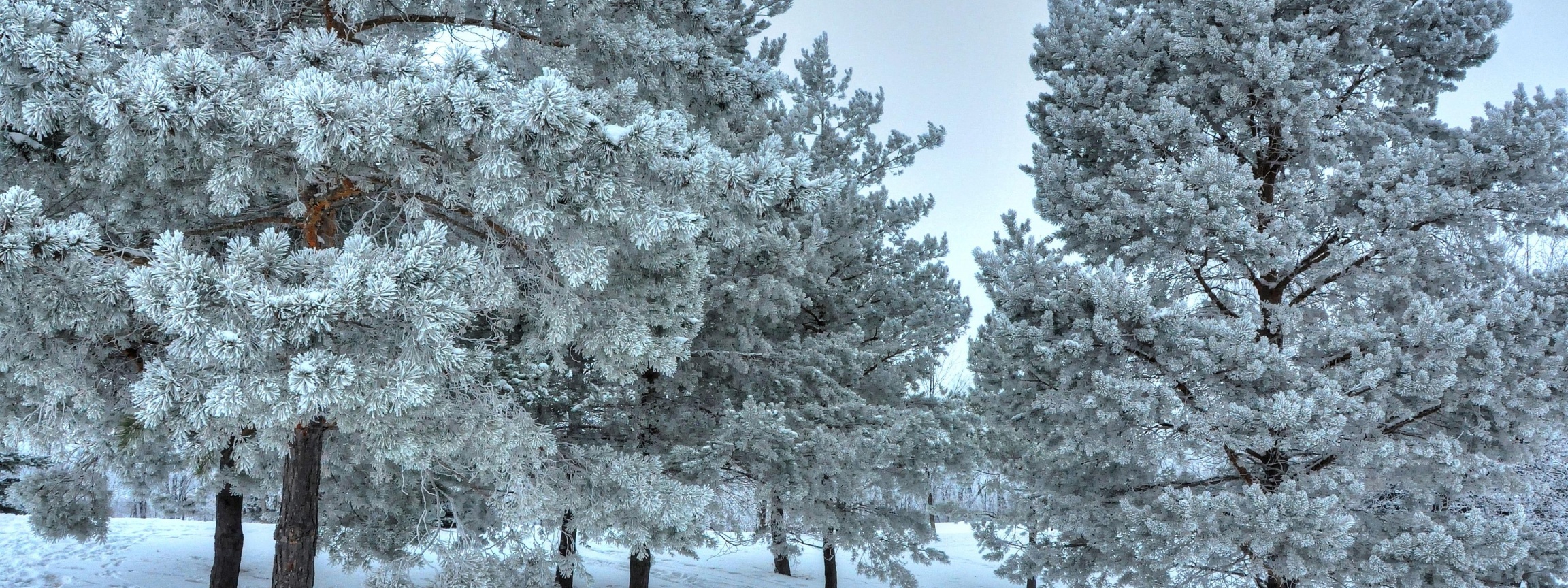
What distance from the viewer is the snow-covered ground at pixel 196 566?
31.6 ft

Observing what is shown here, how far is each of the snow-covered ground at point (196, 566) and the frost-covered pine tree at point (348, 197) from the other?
14.4ft

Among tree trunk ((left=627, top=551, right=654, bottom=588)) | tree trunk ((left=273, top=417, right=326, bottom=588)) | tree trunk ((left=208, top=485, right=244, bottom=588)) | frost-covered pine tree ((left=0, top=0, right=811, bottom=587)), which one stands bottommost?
tree trunk ((left=627, top=551, right=654, bottom=588))

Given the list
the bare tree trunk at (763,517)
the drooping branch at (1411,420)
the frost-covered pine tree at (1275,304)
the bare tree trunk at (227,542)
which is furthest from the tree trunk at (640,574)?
the drooping branch at (1411,420)

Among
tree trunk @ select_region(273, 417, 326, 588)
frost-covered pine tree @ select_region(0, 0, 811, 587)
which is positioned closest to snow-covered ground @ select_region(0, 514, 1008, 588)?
tree trunk @ select_region(273, 417, 326, 588)

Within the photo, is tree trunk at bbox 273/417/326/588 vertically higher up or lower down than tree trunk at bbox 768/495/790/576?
higher up

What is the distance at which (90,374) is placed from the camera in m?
4.63

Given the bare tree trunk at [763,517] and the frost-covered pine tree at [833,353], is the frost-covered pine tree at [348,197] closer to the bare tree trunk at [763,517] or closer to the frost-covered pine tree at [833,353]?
the frost-covered pine tree at [833,353]

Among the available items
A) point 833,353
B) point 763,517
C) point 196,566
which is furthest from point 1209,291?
point 196,566

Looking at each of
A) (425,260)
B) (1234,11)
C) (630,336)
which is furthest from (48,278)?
(1234,11)

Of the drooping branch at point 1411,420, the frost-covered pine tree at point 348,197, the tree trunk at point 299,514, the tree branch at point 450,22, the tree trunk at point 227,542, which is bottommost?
the tree trunk at point 227,542

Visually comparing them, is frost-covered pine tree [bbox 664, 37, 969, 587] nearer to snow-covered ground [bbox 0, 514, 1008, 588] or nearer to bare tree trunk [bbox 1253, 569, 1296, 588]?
snow-covered ground [bbox 0, 514, 1008, 588]

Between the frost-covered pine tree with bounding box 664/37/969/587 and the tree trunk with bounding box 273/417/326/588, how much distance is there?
3299mm

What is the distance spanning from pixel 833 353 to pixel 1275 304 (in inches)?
167

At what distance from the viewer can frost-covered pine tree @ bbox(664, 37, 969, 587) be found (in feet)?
26.8
